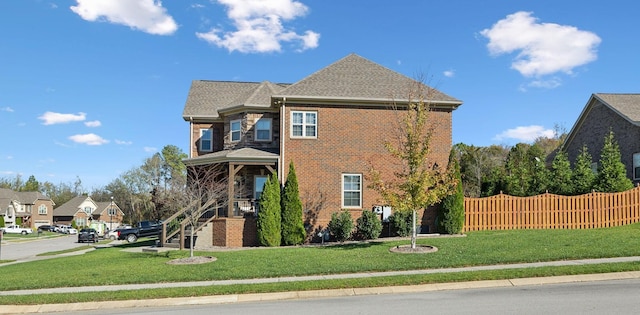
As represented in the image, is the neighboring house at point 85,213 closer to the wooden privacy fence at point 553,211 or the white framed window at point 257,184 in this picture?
the white framed window at point 257,184

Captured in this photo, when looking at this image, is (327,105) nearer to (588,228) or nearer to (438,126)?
(438,126)

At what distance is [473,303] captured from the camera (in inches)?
377

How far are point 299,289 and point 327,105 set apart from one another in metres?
12.2

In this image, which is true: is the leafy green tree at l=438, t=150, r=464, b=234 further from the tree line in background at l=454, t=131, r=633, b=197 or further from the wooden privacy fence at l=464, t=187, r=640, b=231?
the tree line in background at l=454, t=131, r=633, b=197

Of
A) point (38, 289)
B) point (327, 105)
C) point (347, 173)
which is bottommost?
point (38, 289)

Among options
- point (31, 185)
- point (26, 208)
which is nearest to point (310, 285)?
point (26, 208)

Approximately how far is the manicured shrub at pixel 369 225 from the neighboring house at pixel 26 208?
262 ft

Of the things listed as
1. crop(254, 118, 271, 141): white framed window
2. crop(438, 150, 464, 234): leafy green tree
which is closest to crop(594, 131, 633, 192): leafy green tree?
crop(438, 150, 464, 234): leafy green tree

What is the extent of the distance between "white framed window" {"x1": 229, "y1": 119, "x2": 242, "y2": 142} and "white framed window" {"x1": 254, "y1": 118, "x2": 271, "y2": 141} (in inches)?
40.7

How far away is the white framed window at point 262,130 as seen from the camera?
2478 cm

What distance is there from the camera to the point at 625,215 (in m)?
21.0

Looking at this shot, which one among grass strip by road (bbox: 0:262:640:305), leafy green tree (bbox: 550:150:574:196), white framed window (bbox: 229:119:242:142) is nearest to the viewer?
grass strip by road (bbox: 0:262:640:305)

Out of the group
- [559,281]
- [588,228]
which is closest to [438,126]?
[588,228]

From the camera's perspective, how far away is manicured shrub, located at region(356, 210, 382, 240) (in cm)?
2095
